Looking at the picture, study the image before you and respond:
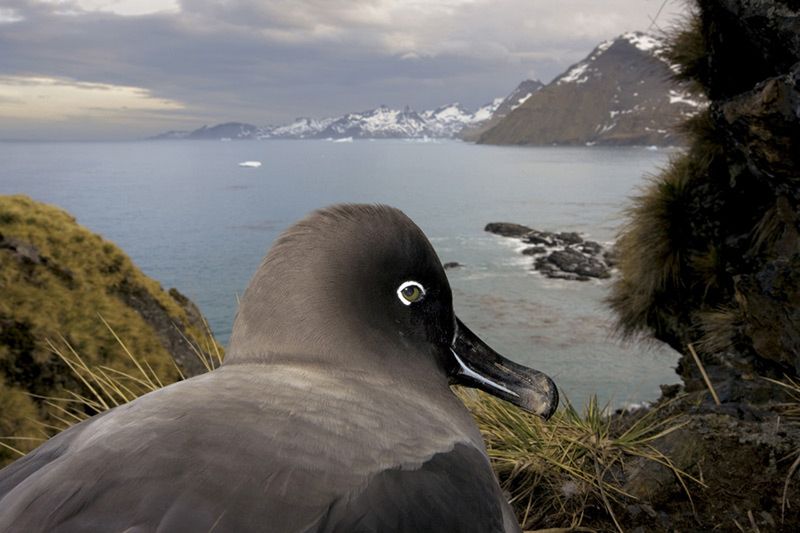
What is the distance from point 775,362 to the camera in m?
5.29

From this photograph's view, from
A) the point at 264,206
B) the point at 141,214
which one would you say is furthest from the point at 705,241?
the point at 141,214

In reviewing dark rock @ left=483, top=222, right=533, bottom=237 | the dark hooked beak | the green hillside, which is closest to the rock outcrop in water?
dark rock @ left=483, top=222, right=533, bottom=237

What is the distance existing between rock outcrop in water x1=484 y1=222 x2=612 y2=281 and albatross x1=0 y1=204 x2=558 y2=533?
28.0 metres

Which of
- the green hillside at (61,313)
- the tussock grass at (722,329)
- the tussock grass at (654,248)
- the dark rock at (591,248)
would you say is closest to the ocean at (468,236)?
the tussock grass at (654,248)

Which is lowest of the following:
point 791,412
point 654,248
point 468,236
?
point 468,236

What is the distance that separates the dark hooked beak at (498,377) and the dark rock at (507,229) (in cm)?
3806

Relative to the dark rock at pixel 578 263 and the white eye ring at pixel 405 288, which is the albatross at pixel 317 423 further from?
the dark rock at pixel 578 263

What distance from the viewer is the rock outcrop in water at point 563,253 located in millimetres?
30703

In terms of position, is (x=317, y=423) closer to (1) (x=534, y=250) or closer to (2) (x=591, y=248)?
(2) (x=591, y=248)

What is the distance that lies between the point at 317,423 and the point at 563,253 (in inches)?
1264

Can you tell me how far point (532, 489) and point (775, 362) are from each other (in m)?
2.74

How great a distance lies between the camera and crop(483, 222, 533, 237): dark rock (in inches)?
1597

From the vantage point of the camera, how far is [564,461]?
376 centimetres

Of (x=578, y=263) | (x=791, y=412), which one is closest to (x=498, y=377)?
(x=791, y=412)
